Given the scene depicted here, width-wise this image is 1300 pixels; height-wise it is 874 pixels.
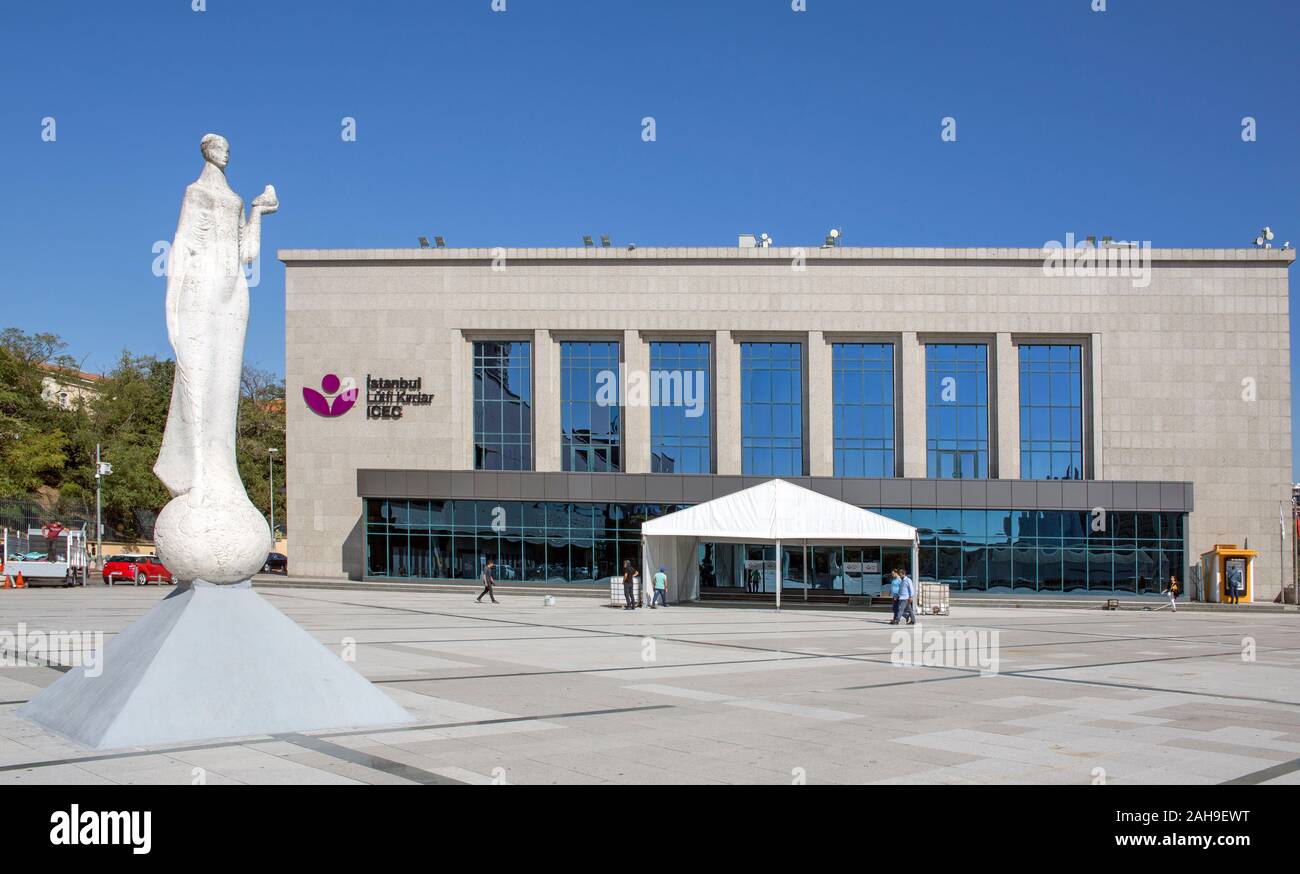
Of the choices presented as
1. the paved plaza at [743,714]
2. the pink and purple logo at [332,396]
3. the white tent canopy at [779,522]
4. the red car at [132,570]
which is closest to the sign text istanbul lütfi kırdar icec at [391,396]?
the pink and purple logo at [332,396]

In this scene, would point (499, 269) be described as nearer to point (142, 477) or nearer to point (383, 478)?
point (383, 478)

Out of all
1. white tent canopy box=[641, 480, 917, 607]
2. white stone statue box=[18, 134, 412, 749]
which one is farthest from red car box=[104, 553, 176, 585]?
white stone statue box=[18, 134, 412, 749]

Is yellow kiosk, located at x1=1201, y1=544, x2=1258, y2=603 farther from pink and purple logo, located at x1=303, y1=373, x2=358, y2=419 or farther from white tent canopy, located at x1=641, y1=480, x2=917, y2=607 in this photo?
pink and purple logo, located at x1=303, y1=373, x2=358, y2=419

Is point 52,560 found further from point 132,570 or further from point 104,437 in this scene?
point 104,437

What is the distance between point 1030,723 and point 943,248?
42.3 m

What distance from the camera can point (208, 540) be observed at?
11.0m

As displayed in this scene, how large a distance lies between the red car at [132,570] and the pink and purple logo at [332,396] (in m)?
9.76

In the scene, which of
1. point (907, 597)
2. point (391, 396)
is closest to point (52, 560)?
point (391, 396)

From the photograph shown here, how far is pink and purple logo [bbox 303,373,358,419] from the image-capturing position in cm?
5272

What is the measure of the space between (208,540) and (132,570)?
41984 mm

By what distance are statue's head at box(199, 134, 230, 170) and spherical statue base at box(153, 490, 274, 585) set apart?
348 cm

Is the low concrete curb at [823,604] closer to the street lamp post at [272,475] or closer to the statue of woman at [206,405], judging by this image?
the statue of woman at [206,405]

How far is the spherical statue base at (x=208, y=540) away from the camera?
10.9 meters
